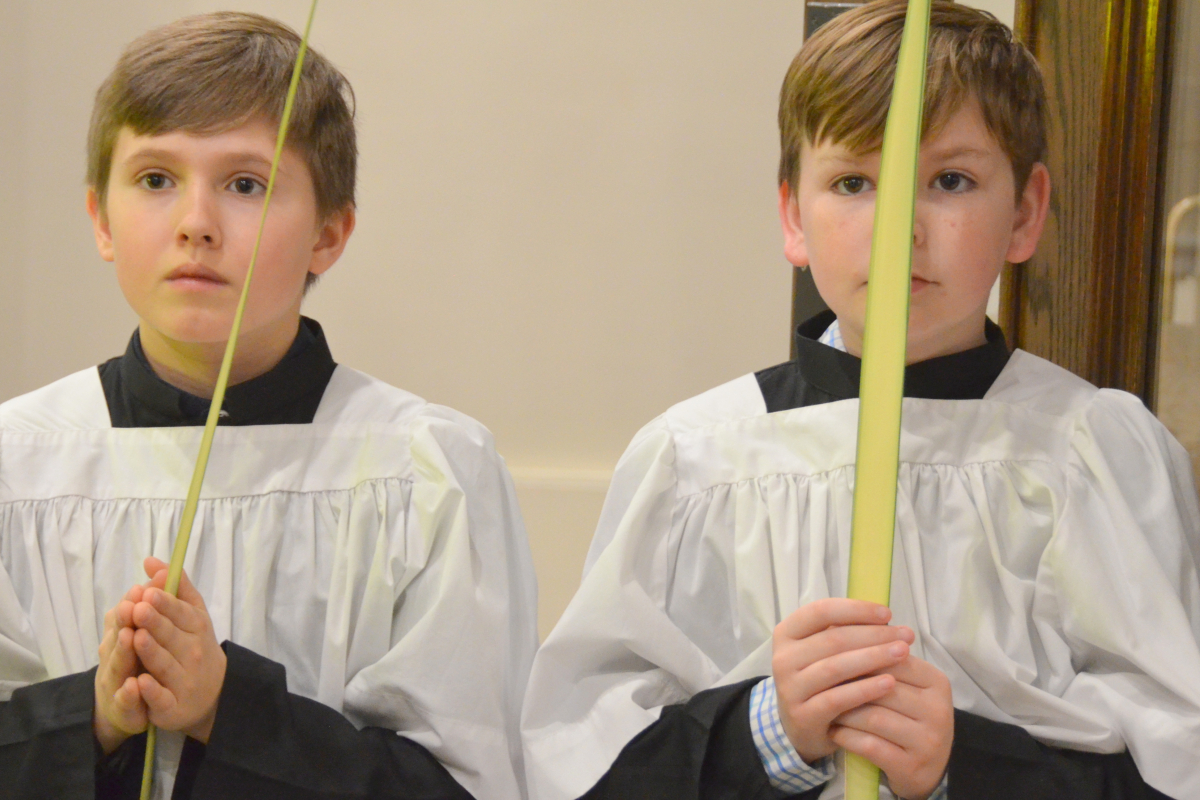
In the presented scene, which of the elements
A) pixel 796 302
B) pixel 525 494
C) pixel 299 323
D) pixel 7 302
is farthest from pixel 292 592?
pixel 7 302

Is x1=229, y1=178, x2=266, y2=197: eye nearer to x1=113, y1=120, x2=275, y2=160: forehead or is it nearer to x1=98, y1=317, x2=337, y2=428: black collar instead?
x1=113, y1=120, x2=275, y2=160: forehead

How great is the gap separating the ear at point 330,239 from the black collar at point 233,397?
0.07 meters

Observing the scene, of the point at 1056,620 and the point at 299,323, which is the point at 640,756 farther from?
the point at 299,323

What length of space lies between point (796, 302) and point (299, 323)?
827 mm

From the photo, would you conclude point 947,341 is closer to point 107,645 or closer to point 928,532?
point 928,532

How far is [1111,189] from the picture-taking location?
1.08 metres

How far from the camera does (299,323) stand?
1.02 m

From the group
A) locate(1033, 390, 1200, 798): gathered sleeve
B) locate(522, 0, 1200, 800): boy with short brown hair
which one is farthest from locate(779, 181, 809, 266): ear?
locate(1033, 390, 1200, 798): gathered sleeve

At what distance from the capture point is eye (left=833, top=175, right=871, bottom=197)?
33.5 inches

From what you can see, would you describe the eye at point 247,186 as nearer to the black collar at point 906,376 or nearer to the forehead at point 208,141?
the forehead at point 208,141

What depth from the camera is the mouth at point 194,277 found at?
89 cm

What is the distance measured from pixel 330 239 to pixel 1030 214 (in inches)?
22.3

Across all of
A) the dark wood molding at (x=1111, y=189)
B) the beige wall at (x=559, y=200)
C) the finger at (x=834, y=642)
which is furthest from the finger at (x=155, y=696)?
the beige wall at (x=559, y=200)

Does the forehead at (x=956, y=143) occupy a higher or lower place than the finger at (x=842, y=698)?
higher
